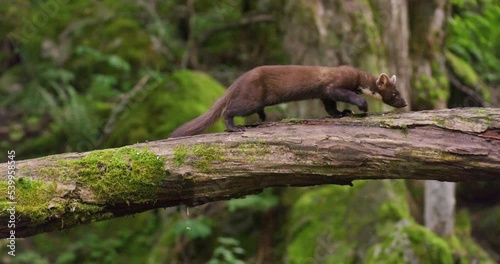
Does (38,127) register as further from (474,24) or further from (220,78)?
(474,24)

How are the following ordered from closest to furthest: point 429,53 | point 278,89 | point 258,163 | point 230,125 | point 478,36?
point 258,163, point 230,125, point 278,89, point 429,53, point 478,36

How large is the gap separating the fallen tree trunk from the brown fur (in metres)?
0.97

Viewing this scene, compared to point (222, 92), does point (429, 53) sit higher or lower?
higher

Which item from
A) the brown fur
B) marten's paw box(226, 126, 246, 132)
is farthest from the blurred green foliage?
marten's paw box(226, 126, 246, 132)

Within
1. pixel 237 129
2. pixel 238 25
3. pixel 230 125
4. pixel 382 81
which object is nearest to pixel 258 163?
pixel 237 129

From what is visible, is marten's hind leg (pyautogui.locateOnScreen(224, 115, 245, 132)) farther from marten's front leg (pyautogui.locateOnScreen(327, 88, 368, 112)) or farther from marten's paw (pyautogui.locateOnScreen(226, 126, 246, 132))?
marten's front leg (pyautogui.locateOnScreen(327, 88, 368, 112))

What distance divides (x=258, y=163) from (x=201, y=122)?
1.09 m

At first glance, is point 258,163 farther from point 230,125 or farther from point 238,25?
point 238,25

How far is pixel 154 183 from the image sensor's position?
3.38m

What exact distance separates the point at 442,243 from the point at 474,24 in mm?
4544

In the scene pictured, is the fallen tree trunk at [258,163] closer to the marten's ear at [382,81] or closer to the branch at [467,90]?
the marten's ear at [382,81]

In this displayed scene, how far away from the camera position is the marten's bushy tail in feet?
13.8

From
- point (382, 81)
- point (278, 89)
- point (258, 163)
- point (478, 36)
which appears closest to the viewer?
point (258, 163)

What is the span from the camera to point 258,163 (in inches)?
136
